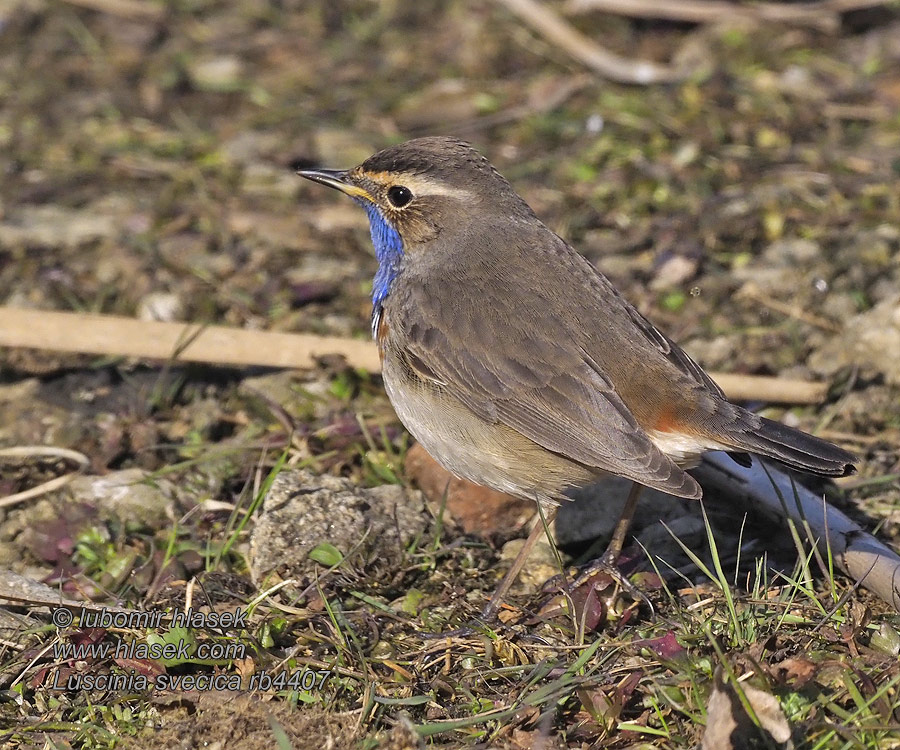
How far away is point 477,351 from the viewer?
17.4 ft

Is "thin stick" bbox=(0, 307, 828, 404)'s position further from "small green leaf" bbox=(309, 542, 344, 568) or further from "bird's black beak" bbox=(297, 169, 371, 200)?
"small green leaf" bbox=(309, 542, 344, 568)

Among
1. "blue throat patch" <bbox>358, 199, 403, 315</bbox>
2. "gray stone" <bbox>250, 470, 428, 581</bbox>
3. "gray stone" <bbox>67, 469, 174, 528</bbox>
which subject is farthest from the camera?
"blue throat patch" <bbox>358, 199, 403, 315</bbox>

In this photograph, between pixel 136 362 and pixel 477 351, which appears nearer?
pixel 477 351

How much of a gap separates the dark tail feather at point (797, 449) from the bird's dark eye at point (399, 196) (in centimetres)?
215

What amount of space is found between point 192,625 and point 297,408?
2015 millimetres

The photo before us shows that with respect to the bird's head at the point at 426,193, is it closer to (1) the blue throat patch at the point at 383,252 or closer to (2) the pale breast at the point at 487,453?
(1) the blue throat patch at the point at 383,252

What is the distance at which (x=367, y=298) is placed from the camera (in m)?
7.52

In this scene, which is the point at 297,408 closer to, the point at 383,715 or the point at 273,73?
the point at 383,715

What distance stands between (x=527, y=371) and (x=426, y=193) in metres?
1.23

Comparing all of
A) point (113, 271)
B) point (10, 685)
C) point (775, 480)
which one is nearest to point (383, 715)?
point (10, 685)

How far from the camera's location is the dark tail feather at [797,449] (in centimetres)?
458

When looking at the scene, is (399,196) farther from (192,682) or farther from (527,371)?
(192,682)

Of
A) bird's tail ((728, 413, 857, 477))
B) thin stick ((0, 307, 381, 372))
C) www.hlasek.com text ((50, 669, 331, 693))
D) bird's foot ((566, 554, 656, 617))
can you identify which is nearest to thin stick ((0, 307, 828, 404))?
thin stick ((0, 307, 381, 372))

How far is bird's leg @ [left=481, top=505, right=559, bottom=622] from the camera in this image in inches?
199
